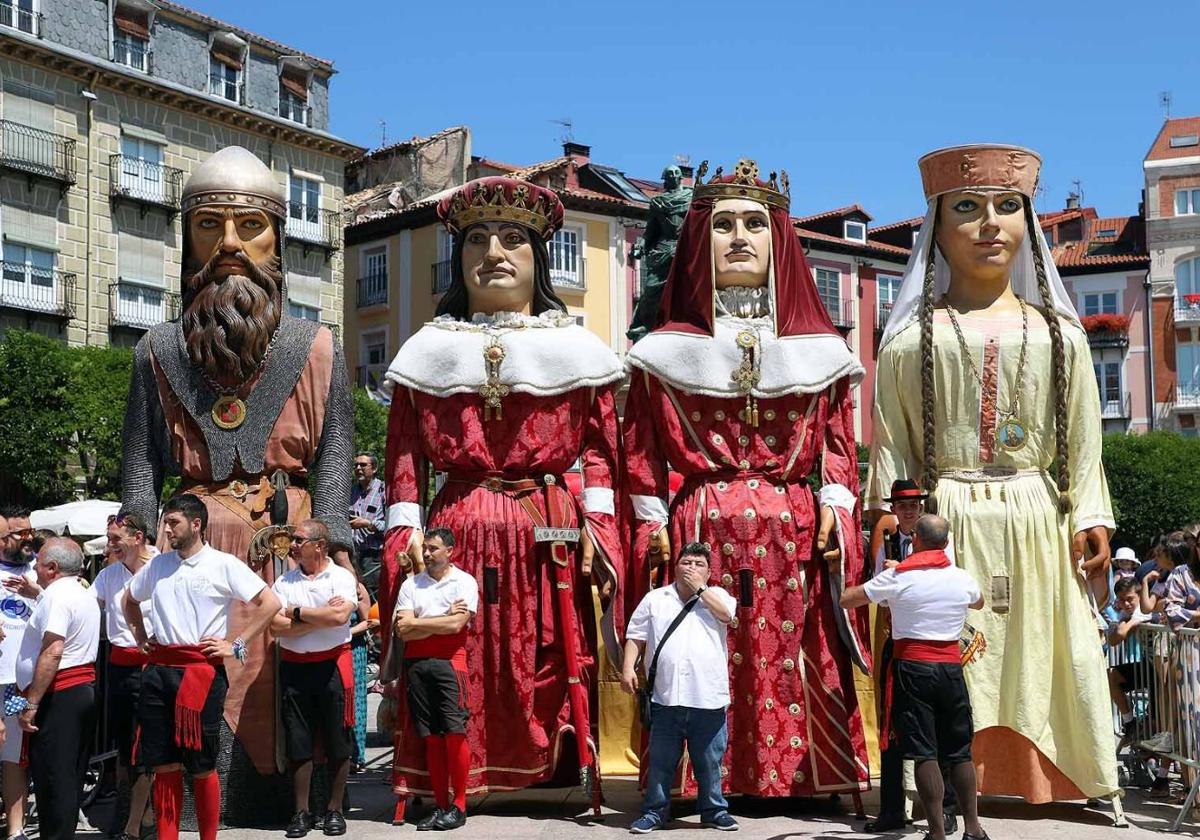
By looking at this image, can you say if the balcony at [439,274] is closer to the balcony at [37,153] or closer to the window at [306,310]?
the window at [306,310]

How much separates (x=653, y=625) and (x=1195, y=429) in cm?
4871

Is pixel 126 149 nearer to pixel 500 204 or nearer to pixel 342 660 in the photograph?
pixel 500 204

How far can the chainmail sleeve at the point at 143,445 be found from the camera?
7641 millimetres

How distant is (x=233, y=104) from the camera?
36031 mm

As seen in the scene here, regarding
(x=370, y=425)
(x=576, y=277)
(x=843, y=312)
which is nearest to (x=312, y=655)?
(x=370, y=425)

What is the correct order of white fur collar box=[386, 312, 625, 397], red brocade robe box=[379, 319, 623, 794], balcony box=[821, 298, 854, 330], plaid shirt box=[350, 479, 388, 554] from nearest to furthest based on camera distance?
1. red brocade robe box=[379, 319, 623, 794]
2. white fur collar box=[386, 312, 625, 397]
3. plaid shirt box=[350, 479, 388, 554]
4. balcony box=[821, 298, 854, 330]

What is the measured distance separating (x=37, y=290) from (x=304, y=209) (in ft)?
24.8

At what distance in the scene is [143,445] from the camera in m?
7.68

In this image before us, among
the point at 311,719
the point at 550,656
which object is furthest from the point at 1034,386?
the point at 311,719

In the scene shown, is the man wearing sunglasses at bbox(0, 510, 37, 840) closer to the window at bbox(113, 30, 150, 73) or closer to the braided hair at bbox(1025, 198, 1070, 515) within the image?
the braided hair at bbox(1025, 198, 1070, 515)

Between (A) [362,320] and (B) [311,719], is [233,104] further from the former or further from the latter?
(B) [311,719]

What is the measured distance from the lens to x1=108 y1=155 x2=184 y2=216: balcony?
109 ft

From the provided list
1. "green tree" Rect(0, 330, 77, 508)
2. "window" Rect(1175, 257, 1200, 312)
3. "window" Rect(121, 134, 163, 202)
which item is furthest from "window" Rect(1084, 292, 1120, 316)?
"green tree" Rect(0, 330, 77, 508)

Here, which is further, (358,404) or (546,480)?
(358,404)
